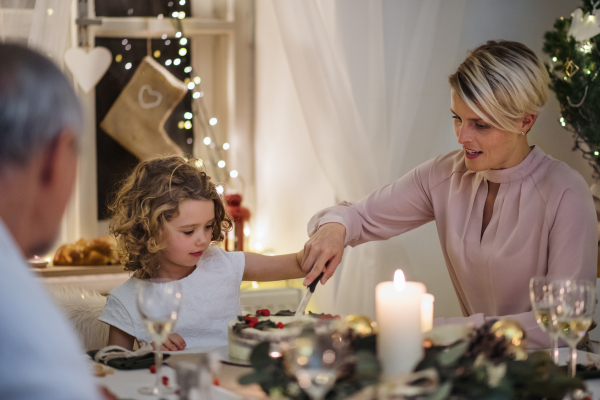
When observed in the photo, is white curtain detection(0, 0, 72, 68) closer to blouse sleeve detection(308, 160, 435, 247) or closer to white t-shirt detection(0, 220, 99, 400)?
blouse sleeve detection(308, 160, 435, 247)

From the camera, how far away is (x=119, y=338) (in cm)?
154

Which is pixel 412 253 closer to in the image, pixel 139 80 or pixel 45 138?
pixel 139 80

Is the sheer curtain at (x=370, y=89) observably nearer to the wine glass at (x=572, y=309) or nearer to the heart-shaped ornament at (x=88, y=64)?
the heart-shaped ornament at (x=88, y=64)

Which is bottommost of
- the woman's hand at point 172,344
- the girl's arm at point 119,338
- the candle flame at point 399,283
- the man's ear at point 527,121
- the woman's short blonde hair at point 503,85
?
the girl's arm at point 119,338

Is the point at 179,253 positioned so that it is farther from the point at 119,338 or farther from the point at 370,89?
the point at 370,89

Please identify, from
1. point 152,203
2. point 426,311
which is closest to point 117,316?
point 152,203

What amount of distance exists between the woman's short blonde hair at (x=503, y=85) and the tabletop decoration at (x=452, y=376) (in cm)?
78

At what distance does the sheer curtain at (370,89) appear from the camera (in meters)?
2.54

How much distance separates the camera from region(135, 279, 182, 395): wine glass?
98 centimetres

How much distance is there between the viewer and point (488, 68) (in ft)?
5.08

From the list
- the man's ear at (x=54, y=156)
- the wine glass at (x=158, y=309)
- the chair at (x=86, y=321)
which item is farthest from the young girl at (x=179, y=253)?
the man's ear at (x=54, y=156)

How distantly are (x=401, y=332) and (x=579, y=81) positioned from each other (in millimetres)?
1809

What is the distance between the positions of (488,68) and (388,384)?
1030mm

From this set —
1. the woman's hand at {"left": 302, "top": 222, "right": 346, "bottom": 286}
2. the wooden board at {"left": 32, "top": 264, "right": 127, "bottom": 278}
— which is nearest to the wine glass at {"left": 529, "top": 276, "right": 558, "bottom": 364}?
the woman's hand at {"left": 302, "top": 222, "right": 346, "bottom": 286}
